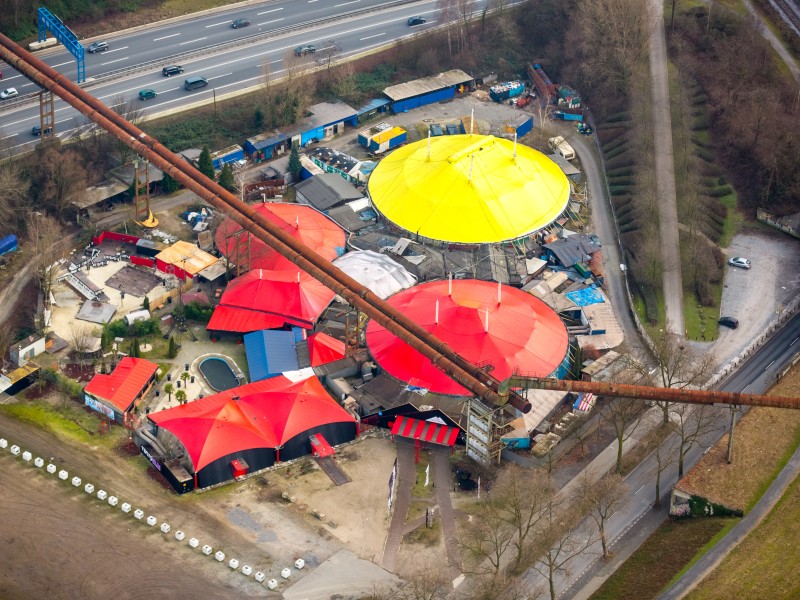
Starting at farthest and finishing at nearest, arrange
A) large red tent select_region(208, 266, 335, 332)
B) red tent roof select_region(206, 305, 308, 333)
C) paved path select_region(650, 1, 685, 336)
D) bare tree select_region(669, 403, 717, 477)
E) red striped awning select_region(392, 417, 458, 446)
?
paved path select_region(650, 1, 685, 336) → large red tent select_region(208, 266, 335, 332) → red tent roof select_region(206, 305, 308, 333) → red striped awning select_region(392, 417, 458, 446) → bare tree select_region(669, 403, 717, 477)

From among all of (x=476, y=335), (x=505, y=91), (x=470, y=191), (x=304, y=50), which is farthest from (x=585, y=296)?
(x=304, y=50)

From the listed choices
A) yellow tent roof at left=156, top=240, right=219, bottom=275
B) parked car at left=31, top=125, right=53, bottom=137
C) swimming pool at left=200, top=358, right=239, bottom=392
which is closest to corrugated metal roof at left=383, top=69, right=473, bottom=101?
yellow tent roof at left=156, top=240, right=219, bottom=275

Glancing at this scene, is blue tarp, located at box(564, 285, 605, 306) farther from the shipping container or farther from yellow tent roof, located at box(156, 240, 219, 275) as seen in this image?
the shipping container

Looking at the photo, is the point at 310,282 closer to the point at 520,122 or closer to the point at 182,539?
the point at 182,539

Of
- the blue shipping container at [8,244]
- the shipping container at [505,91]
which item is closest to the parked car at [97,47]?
the blue shipping container at [8,244]

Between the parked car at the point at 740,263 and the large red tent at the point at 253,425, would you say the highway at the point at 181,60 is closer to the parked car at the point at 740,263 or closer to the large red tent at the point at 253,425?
the large red tent at the point at 253,425

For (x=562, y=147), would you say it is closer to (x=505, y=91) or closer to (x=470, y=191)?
(x=505, y=91)
